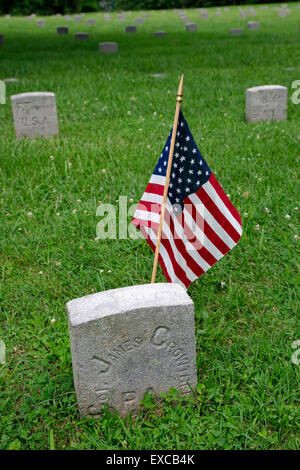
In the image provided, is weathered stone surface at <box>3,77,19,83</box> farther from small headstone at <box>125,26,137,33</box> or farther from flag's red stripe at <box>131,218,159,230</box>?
small headstone at <box>125,26,137,33</box>

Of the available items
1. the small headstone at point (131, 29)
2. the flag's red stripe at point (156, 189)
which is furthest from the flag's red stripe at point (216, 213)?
the small headstone at point (131, 29)

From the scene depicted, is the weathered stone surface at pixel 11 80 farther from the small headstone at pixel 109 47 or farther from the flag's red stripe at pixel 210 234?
the flag's red stripe at pixel 210 234

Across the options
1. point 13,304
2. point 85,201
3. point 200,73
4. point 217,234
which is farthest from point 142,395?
point 200,73

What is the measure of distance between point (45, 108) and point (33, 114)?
18 centimetres

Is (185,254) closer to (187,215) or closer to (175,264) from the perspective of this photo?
(175,264)

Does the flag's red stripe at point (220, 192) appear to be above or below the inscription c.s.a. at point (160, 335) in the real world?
above

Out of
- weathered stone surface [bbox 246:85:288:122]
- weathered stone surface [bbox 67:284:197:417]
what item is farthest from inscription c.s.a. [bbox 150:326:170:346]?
weathered stone surface [bbox 246:85:288:122]

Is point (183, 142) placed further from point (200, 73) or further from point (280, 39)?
point (280, 39)

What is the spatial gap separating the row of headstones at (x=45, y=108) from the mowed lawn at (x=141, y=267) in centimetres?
24

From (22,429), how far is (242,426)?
1056mm

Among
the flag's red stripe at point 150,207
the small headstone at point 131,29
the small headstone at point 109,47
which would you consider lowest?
the flag's red stripe at point 150,207

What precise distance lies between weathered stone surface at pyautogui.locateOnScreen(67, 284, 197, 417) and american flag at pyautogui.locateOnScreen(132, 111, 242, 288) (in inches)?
19.2

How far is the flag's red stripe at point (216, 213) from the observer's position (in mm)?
2906
